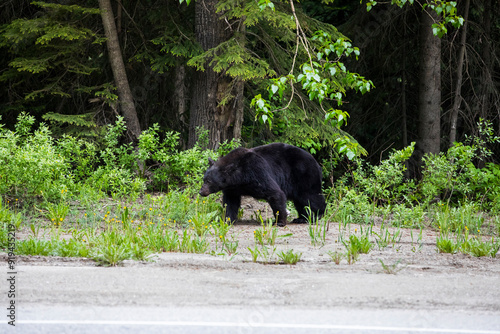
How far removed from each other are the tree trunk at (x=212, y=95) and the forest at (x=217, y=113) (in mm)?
32

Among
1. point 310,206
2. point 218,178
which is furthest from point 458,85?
point 218,178

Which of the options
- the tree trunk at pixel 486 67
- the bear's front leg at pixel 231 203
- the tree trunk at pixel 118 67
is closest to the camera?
the bear's front leg at pixel 231 203

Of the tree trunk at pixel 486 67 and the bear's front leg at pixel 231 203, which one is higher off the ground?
the tree trunk at pixel 486 67

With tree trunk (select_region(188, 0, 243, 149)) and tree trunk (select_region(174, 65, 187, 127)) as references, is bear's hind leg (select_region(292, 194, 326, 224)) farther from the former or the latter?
tree trunk (select_region(174, 65, 187, 127))

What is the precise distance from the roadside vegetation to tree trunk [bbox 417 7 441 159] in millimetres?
2087

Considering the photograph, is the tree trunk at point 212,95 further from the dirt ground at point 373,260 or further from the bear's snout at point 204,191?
the dirt ground at point 373,260

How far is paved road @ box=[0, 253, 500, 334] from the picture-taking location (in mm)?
4012

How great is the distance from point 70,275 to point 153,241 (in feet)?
5.05

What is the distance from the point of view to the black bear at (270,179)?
30.4 ft

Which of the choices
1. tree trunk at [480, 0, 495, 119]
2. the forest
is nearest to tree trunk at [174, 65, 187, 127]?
the forest

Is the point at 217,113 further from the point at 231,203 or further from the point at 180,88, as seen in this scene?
the point at 180,88

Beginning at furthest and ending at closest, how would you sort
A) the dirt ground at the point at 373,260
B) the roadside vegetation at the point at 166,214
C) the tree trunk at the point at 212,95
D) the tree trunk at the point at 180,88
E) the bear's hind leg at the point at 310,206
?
the tree trunk at the point at 180,88 < the tree trunk at the point at 212,95 < the bear's hind leg at the point at 310,206 < the roadside vegetation at the point at 166,214 < the dirt ground at the point at 373,260

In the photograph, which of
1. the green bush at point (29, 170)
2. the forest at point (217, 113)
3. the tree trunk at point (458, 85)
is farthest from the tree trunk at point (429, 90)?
the green bush at point (29, 170)

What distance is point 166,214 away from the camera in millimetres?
9211
